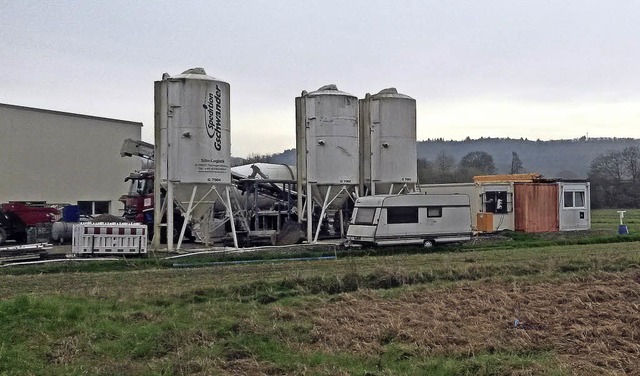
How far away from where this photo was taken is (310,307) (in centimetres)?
1230

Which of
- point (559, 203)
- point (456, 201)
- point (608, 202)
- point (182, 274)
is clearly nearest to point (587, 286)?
point (182, 274)

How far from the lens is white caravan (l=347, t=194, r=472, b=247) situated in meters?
25.7

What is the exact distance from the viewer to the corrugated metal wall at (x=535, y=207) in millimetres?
33344

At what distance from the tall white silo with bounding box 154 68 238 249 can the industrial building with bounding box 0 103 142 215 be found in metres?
14.5

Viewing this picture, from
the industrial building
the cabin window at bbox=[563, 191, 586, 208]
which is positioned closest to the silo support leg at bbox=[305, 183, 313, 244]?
the cabin window at bbox=[563, 191, 586, 208]

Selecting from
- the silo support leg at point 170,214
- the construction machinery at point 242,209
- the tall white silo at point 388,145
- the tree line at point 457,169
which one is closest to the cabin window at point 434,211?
the tall white silo at point 388,145

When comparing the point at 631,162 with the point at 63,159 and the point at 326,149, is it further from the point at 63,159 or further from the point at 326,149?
the point at 63,159

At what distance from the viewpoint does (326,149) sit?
1156 inches

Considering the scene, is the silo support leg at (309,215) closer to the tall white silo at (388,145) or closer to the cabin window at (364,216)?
the tall white silo at (388,145)

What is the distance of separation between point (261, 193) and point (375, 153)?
5.42 meters

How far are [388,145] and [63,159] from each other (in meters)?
20.4

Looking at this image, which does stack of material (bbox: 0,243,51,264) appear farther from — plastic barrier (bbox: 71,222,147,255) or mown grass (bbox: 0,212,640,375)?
mown grass (bbox: 0,212,640,375)

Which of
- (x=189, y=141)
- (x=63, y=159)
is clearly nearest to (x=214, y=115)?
(x=189, y=141)

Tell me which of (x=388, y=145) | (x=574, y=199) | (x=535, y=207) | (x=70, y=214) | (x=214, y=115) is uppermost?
(x=214, y=115)
